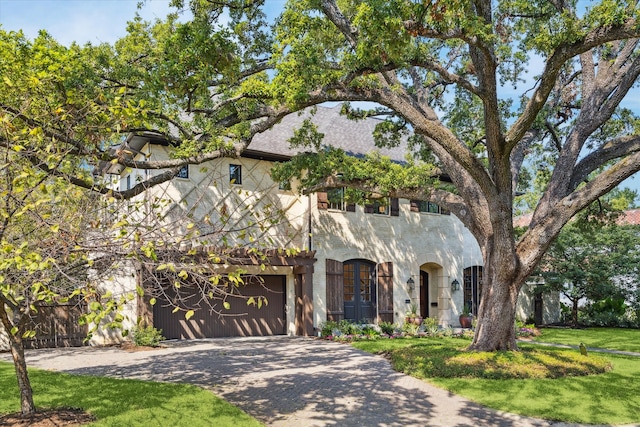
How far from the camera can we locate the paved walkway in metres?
7.64

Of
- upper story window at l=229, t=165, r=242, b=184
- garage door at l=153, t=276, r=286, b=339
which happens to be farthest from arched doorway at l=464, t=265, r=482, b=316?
upper story window at l=229, t=165, r=242, b=184

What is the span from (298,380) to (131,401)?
3263 mm

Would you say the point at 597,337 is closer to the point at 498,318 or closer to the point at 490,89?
the point at 498,318

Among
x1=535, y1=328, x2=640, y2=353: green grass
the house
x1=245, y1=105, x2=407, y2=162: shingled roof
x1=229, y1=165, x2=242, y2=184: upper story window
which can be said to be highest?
x1=245, y1=105, x2=407, y2=162: shingled roof

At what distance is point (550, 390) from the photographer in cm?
908

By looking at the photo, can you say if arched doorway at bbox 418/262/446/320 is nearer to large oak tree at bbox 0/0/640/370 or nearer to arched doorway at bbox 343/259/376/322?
arched doorway at bbox 343/259/376/322

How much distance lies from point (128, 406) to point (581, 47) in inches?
345

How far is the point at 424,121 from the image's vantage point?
10.4 metres

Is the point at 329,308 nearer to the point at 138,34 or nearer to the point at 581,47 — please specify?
the point at 138,34

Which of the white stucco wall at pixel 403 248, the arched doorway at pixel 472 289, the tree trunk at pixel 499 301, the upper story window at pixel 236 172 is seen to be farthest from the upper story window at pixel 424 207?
the tree trunk at pixel 499 301

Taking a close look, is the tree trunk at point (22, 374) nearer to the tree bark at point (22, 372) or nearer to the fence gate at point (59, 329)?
the tree bark at point (22, 372)

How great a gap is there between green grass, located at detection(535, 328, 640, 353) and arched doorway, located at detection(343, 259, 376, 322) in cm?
569

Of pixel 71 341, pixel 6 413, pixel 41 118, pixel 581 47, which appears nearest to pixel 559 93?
pixel 581 47

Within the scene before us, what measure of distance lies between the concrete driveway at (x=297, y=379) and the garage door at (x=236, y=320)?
4.03 feet
